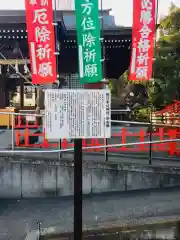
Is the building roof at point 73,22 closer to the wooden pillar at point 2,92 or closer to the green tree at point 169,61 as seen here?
the wooden pillar at point 2,92

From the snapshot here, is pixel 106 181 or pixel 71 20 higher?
pixel 71 20

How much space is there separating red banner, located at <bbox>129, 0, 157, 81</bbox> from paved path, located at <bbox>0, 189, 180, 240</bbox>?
2609mm

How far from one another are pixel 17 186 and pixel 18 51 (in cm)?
405

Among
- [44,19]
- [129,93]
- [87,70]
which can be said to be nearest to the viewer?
[87,70]

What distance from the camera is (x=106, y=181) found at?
6477mm

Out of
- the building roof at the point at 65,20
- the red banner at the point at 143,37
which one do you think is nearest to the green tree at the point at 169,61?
the building roof at the point at 65,20

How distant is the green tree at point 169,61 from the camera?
1708 centimetres

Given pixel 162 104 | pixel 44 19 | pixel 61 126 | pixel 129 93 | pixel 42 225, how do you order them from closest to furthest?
pixel 61 126 → pixel 42 225 → pixel 44 19 → pixel 162 104 → pixel 129 93

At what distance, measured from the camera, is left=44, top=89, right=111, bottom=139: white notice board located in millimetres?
3287

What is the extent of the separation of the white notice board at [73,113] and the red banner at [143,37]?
3.12m

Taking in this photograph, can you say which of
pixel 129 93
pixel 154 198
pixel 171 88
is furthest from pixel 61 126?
pixel 129 93

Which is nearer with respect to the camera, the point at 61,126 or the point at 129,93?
the point at 61,126

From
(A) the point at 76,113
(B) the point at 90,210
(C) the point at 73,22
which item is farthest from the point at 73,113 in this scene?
(C) the point at 73,22

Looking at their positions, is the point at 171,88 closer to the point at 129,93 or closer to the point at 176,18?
the point at 176,18
